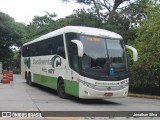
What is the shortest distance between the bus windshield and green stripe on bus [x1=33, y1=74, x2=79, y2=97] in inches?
40.9

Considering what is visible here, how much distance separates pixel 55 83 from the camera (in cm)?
1833

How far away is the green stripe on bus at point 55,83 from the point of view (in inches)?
608

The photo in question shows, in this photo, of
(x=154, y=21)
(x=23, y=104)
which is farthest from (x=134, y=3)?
(x=23, y=104)

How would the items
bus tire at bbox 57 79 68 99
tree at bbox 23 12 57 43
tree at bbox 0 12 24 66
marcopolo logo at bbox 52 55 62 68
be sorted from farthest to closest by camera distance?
tree at bbox 0 12 24 66 → tree at bbox 23 12 57 43 → marcopolo logo at bbox 52 55 62 68 → bus tire at bbox 57 79 68 99

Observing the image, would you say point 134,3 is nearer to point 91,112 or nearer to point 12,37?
point 91,112

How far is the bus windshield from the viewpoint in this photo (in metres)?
15.0

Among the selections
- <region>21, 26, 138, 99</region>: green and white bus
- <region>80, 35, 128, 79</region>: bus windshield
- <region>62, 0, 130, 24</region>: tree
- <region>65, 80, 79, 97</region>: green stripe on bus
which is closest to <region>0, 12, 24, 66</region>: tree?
<region>62, 0, 130, 24</region>: tree

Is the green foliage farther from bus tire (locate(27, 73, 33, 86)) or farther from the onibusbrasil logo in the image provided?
the onibusbrasil logo

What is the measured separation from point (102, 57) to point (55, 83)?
13.3 ft

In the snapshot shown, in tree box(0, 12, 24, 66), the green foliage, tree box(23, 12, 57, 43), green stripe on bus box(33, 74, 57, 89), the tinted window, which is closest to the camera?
the tinted window

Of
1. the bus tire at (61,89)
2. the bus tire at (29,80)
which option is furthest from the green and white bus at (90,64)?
the bus tire at (29,80)

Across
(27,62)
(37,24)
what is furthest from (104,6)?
(37,24)

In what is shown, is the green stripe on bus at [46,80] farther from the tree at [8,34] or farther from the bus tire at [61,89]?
the tree at [8,34]

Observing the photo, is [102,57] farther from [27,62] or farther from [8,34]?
[8,34]
